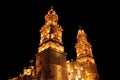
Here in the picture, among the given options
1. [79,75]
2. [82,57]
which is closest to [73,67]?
[79,75]

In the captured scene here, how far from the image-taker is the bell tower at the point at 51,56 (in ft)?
153

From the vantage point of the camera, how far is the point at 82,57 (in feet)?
202

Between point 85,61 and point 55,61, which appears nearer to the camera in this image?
point 55,61

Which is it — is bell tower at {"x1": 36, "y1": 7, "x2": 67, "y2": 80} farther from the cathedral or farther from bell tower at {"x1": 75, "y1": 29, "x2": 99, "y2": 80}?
bell tower at {"x1": 75, "y1": 29, "x2": 99, "y2": 80}

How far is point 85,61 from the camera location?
60.5m

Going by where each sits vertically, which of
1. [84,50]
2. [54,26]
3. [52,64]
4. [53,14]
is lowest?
[52,64]

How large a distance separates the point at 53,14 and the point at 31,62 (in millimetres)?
15839

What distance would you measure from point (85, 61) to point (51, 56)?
15.5 metres

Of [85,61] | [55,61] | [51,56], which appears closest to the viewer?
[55,61]

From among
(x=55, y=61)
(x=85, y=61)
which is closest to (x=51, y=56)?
(x=55, y=61)

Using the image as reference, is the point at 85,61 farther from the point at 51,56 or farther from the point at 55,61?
the point at 51,56

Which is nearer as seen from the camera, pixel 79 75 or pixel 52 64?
pixel 52 64

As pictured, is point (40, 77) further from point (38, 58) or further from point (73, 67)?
point (73, 67)

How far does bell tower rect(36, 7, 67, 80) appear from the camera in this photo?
46719mm
